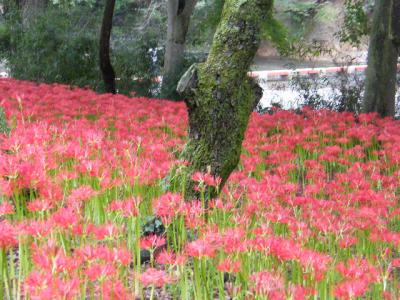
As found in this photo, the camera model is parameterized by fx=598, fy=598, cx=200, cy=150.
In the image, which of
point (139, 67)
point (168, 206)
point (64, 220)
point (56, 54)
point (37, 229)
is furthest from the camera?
point (139, 67)

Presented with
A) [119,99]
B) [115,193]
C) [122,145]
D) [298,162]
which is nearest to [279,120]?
[298,162]

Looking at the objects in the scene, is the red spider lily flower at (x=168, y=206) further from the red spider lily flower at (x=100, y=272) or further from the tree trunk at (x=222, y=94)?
the tree trunk at (x=222, y=94)

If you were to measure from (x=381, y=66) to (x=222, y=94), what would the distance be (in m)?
→ 7.09

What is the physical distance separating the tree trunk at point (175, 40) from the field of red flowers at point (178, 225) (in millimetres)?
5374

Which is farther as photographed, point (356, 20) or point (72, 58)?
point (72, 58)

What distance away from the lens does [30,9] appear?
17672mm

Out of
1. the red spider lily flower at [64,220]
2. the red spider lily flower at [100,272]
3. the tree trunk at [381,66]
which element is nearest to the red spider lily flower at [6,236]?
the red spider lily flower at [64,220]

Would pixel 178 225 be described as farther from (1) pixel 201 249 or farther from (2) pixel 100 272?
(2) pixel 100 272

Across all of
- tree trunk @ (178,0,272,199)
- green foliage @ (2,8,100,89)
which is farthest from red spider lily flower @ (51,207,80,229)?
green foliage @ (2,8,100,89)

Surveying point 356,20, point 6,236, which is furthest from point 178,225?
point 356,20

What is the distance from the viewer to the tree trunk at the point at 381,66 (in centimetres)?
1063

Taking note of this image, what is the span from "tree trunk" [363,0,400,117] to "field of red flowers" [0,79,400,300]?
283cm

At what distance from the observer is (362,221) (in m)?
3.86

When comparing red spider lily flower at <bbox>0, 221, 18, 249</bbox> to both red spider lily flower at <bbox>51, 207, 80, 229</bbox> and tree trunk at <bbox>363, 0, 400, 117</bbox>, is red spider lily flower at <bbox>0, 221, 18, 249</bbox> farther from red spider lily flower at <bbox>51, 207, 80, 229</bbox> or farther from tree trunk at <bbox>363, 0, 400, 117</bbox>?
tree trunk at <bbox>363, 0, 400, 117</bbox>
